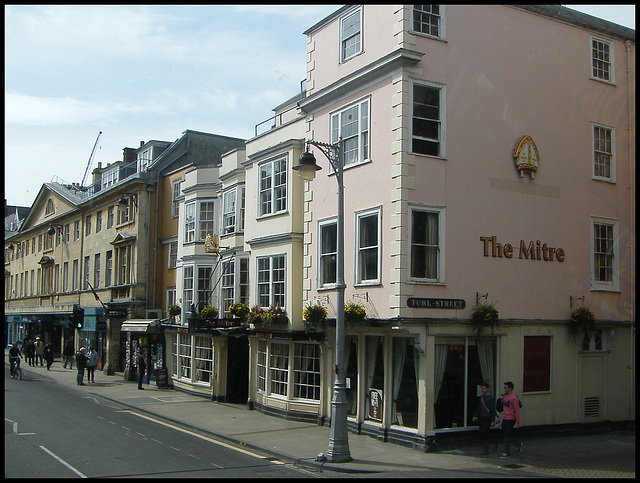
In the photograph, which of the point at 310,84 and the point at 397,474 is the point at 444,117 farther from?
the point at 397,474

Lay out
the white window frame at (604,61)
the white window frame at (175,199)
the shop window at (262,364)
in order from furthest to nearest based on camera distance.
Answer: the white window frame at (175,199), the shop window at (262,364), the white window frame at (604,61)

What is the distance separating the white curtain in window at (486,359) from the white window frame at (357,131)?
5818 mm

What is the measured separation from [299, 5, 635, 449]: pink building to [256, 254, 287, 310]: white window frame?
169cm

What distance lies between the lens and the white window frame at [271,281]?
2208 centimetres

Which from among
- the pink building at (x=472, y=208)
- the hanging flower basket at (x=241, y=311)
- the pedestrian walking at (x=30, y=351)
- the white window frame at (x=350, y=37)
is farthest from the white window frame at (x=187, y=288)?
the pedestrian walking at (x=30, y=351)

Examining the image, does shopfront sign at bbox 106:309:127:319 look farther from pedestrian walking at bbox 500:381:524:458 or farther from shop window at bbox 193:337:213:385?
pedestrian walking at bbox 500:381:524:458

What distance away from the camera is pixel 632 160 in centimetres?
→ 2131

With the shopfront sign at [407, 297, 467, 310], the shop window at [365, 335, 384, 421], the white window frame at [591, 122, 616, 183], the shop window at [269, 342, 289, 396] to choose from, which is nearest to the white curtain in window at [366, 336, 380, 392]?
the shop window at [365, 335, 384, 421]

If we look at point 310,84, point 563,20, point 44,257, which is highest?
point 563,20

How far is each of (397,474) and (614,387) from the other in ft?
32.2

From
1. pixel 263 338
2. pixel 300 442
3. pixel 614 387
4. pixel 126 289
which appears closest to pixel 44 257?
pixel 126 289

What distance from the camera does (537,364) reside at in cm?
1875

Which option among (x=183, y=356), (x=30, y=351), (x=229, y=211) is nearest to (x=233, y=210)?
(x=229, y=211)

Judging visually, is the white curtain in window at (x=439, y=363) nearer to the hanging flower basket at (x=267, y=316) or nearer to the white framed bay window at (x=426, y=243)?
the white framed bay window at (x=426, y=243)
